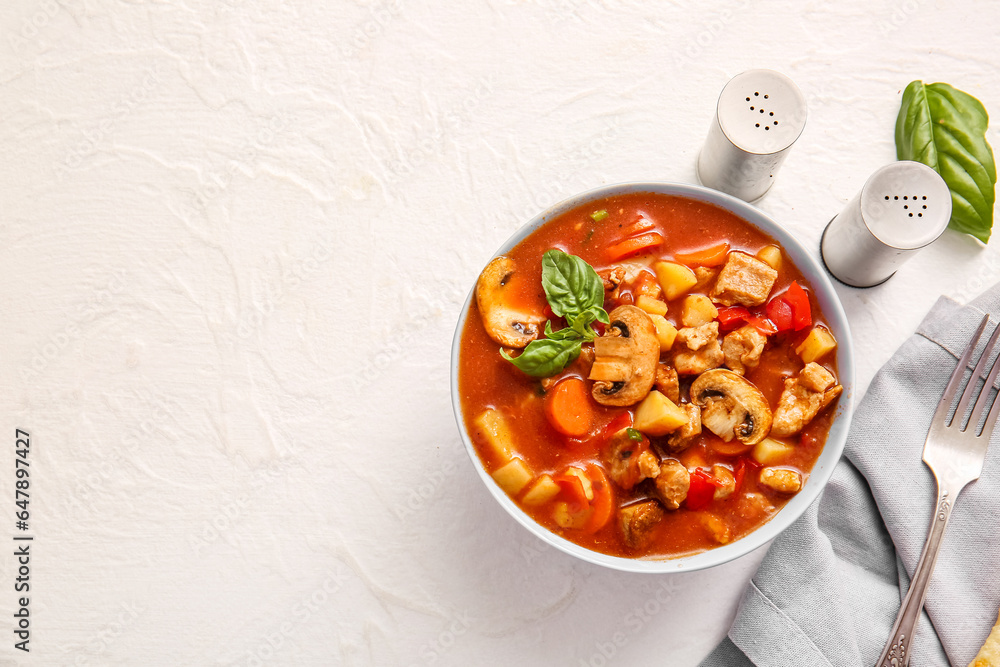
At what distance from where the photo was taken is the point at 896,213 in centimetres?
300

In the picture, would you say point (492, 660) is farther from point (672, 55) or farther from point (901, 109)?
point (901, 109)

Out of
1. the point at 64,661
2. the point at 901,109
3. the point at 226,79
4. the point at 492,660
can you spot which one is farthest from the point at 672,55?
the point at 64,661

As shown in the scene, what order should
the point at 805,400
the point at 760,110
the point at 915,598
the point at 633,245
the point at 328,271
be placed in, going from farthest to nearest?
the point at 328,271, the point at 760,110, the point at 915,598, the point at 633,245, the point at 805,400

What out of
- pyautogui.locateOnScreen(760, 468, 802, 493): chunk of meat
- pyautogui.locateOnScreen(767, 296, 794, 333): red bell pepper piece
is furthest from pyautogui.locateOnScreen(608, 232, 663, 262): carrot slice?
pyautogui.locateOnScreen(760, 468, 802, 493): chunk of meat

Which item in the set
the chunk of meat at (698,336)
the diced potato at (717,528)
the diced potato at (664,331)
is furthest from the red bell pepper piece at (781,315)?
the diced potato at (717,528)

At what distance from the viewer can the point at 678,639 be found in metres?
3.14

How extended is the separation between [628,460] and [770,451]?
538 millimetres

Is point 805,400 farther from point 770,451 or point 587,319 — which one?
point 587,319

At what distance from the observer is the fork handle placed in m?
2.92

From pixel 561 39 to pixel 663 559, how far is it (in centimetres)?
239

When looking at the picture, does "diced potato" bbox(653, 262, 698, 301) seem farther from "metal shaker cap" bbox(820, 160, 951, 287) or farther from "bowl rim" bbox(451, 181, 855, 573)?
"metal shaker cap" bbox(820, 160, 951, 287)

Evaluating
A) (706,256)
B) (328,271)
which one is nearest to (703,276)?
(706,256)

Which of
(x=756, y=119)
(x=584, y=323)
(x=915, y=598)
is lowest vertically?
(x=915, y=598)

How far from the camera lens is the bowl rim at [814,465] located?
2629 mm
